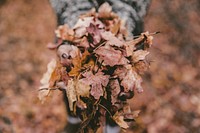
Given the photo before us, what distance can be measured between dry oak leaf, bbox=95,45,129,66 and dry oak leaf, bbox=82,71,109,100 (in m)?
0.07

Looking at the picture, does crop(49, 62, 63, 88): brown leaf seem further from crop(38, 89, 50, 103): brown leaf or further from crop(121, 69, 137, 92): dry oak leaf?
crop(121, 69, 137, 92): dry oak leaf

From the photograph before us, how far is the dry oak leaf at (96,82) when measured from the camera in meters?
1.72

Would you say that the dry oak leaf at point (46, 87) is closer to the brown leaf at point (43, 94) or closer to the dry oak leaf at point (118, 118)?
the brown leaf at point (43, 94)

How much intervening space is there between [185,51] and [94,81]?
3.02 m

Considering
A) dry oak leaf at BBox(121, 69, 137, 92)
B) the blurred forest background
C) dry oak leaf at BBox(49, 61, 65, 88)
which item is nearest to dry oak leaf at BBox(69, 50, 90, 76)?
dry oak leaf at BBox(49, 61, 65, 88)

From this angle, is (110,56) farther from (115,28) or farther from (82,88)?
(115,28)

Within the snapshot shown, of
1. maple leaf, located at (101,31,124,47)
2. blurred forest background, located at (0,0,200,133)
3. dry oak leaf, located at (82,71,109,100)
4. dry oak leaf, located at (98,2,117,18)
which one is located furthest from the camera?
blurred forest background, located at (0,0,200,133)

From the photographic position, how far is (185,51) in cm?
457

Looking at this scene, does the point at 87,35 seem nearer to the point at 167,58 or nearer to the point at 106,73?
the point at 106,73

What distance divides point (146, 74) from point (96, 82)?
2.58 meters

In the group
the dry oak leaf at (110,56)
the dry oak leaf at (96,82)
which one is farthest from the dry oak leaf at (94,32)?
the dry oak leaf at (96,82)

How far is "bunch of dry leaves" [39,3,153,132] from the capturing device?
1763 millimetres

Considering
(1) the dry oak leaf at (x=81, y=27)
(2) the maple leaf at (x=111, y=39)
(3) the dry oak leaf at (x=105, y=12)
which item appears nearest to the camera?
(2) the maple leaf at (x=111, y=39)

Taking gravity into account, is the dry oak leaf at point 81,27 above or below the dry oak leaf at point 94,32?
above
